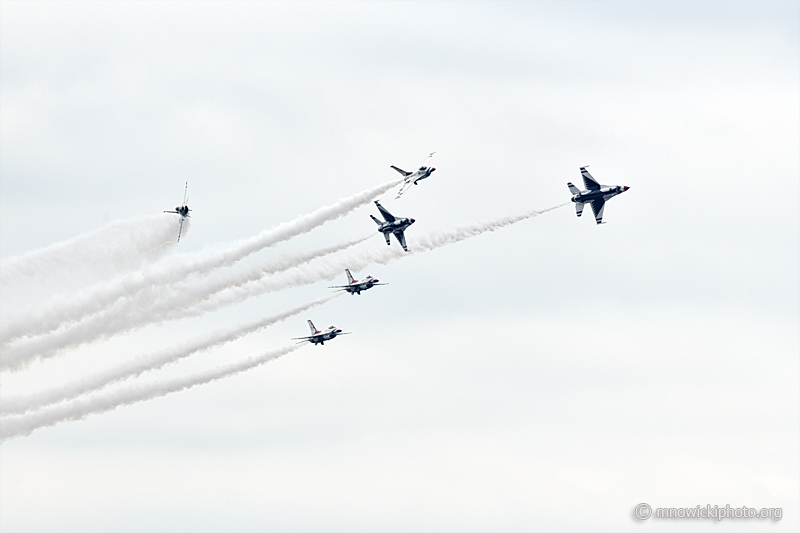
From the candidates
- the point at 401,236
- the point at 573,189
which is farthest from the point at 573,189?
the point at 401,236

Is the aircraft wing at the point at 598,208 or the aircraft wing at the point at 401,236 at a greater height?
the aircraft wing at the point at 401,236

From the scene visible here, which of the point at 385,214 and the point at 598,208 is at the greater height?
the point at 385,214

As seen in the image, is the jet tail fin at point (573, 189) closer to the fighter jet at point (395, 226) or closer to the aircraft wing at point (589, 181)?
the aircraft wing at point (589, 181)

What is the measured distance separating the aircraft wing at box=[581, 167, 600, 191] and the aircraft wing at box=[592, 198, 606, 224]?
972 mm

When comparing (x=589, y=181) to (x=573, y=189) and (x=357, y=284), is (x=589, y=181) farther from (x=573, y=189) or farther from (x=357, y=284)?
(x=357, y=284)

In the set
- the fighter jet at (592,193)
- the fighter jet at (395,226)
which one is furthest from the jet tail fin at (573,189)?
the fighter jet at (395,226)

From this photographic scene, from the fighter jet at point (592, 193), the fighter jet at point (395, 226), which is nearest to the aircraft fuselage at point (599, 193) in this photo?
the fighter jet at point (592, 193)

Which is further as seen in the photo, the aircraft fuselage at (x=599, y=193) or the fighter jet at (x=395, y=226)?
the fighter jet at (x=395, y=226)

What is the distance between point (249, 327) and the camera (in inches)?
3346

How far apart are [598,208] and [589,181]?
2.25m

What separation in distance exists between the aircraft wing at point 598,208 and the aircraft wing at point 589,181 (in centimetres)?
97

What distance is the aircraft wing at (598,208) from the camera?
89.8 meters

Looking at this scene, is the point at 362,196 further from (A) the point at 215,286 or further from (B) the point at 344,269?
(A) the point at 215,286

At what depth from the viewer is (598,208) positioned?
90.1 meters
